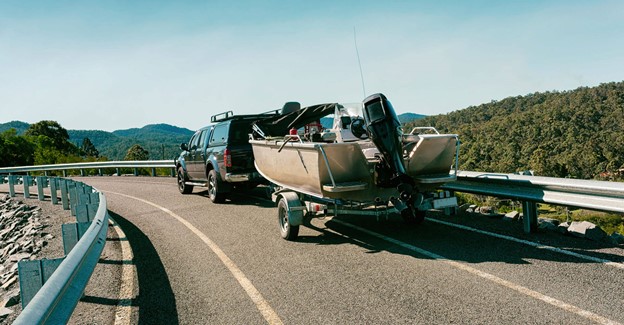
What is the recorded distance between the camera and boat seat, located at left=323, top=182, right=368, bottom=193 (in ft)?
22.2

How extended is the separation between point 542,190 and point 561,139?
11112cm

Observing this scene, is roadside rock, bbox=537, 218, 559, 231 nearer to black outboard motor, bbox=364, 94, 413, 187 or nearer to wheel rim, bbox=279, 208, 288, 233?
black outboard motor, bbox=364, 94, 413, 187

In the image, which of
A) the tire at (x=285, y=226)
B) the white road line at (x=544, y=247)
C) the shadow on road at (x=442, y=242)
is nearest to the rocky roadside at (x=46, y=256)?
the tire at (x=285, y=226)

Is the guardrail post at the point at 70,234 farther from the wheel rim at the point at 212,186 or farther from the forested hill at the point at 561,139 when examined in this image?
the forested hill at the point at 561,139

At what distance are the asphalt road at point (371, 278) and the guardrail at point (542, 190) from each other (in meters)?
0.63

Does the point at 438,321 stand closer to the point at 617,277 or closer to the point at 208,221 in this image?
the point at 617,277

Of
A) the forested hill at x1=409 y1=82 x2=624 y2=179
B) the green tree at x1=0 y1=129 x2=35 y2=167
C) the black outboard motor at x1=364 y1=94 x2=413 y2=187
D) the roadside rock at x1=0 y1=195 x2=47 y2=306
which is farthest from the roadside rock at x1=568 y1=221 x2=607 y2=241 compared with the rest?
the forested hill at x1=409 y1=82 x2=624 y2=179

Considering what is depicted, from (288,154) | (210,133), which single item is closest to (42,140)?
(210,133)

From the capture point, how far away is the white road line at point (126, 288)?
4.74 metres

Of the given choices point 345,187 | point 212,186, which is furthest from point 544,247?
point 212,186

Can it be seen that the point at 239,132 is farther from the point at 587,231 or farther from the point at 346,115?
the point at 587,231

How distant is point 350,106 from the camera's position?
8.54 metres

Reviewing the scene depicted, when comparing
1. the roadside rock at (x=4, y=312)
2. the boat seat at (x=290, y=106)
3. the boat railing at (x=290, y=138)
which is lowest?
the roadside rock at (x=4, y=312)

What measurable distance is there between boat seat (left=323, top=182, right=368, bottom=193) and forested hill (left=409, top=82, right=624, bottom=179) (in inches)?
3325
